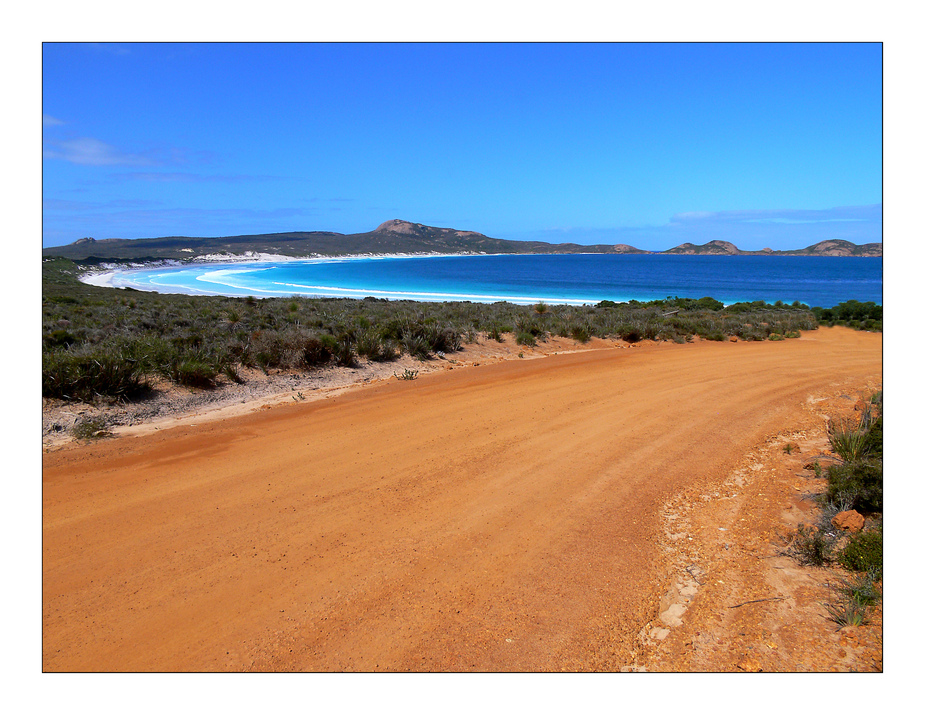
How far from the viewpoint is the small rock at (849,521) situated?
3.89 metres

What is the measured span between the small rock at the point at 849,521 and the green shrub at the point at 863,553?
0.29 metres

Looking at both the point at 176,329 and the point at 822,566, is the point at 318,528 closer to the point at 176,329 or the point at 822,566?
the point at 822,566

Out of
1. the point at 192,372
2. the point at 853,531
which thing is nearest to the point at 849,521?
the point at 853,531

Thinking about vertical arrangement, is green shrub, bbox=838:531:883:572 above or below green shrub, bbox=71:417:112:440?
below

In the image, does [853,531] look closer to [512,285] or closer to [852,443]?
[852,443]

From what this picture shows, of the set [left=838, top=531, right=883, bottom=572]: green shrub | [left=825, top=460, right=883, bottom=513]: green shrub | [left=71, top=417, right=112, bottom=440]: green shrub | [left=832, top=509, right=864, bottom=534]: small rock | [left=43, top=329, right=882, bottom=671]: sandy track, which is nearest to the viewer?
[left=43, top=329, right=882, bottom=671]: sandy track

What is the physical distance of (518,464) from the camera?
528 cm

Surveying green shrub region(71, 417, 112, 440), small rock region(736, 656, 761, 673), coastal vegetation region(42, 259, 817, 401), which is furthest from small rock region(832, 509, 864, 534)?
coastal vegetation region(42, 259, 817, 401)

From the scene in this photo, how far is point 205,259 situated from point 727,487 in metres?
129

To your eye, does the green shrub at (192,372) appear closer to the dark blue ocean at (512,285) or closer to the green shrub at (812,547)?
the green shrub at (812,547)

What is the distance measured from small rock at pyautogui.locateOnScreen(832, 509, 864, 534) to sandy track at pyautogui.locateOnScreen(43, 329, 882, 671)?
122cm

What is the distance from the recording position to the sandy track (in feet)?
9.41

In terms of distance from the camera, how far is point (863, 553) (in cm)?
347

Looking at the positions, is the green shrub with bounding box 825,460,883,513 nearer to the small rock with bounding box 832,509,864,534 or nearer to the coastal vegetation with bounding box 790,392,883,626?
the coastal vegetation with bounding box 790,392,883,626
